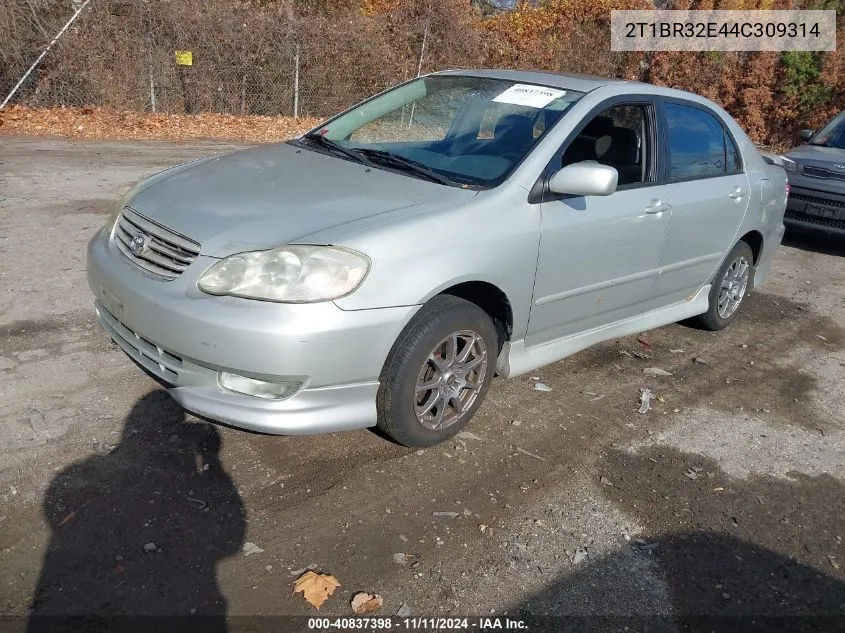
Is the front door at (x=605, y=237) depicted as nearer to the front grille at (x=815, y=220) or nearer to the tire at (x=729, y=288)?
the tire at (x=729, y=288)

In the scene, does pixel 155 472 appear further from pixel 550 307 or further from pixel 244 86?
pixel 244 86

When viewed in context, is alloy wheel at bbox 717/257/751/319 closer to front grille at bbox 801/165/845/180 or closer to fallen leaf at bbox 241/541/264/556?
front grille at bbox 801/165/845/180

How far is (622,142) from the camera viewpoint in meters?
4.36

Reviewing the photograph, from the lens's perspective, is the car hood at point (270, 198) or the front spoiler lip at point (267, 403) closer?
the front spoiler lip at point (267, 403)

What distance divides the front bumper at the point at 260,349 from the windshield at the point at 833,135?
7890mm

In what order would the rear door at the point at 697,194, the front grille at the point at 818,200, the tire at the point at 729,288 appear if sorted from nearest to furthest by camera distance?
the rear door at the point at 697,194, the tire at the point at 729,288, the front grille at the point at 818,200

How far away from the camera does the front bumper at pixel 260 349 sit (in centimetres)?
291

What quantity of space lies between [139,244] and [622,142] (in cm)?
278

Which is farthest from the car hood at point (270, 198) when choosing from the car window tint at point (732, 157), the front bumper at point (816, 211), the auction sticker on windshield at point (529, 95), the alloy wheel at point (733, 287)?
the front bumper at point (816, 211)

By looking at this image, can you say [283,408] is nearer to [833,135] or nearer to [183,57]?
[833,135]

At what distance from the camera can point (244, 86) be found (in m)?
14.4

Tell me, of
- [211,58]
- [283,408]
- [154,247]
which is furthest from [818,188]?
[211,58]

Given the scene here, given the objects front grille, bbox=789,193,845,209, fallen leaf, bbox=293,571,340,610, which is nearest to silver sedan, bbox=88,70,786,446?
fallen leaf, bbox=293,571,340,610

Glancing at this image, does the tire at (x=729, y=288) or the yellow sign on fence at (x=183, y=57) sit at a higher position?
the yellow sign on fence at (x=183, y=57)
